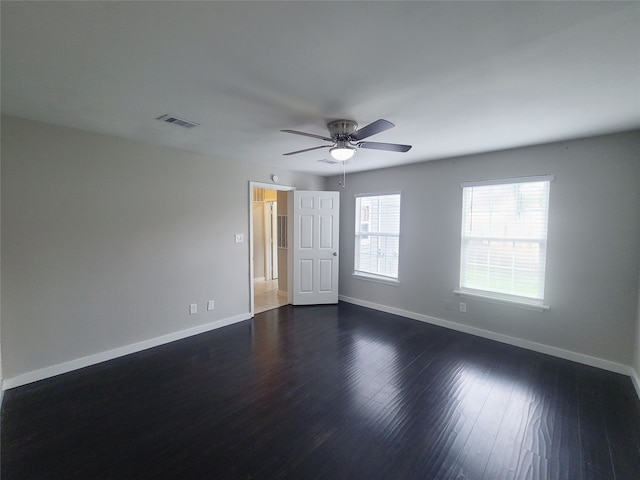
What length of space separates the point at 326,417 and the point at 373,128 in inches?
88.5

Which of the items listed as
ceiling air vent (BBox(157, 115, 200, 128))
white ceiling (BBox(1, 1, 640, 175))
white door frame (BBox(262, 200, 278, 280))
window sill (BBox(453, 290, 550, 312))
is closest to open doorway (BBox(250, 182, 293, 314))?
white door frame (BBox(262, 200, 278, 280))

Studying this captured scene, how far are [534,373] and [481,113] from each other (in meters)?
2.60

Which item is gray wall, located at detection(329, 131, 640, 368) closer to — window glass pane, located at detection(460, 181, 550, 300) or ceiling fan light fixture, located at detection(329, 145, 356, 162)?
window glass pane, located at detection(460, 181, 550, 300)

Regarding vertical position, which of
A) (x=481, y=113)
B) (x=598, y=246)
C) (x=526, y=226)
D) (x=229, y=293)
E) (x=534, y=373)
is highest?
(x=481, y=113)

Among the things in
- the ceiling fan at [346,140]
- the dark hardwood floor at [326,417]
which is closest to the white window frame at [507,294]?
the dark hardwood floor at [326,417]

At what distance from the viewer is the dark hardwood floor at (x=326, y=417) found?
5.49 feet

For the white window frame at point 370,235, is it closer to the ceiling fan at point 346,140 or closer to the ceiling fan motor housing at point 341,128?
the ceiling fan at point 346,140

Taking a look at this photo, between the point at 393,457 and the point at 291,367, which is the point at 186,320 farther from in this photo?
the point at 393,457

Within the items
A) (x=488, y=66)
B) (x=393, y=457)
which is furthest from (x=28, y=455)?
(x=488, y=66)

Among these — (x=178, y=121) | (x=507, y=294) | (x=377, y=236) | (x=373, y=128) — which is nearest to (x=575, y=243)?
(x=507, y=294)

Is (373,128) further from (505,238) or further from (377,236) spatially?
(377,236)

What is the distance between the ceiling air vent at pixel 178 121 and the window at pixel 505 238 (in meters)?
3.44

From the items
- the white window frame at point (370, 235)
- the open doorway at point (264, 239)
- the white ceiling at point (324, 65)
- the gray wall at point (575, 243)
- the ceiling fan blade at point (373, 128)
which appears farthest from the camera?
the open doorway at point (264, 239)

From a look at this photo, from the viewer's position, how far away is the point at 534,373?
2740 millimetres
